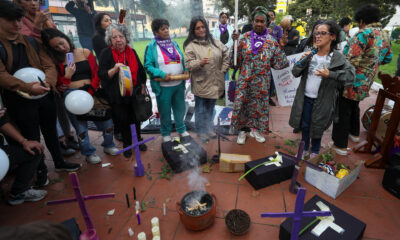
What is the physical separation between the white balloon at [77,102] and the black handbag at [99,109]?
1.28 feet

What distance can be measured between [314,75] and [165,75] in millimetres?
2288

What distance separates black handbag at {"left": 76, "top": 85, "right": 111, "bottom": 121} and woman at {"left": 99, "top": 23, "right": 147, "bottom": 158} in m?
0.10

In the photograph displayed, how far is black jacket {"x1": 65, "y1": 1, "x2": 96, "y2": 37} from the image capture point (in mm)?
5582

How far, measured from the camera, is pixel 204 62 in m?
3.48

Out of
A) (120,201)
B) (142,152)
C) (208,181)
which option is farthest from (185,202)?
(142,152)

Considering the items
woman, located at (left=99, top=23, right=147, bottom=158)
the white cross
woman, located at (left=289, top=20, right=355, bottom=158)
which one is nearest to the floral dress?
woman, located at (left=289, top=20, right=355, bottom=158)

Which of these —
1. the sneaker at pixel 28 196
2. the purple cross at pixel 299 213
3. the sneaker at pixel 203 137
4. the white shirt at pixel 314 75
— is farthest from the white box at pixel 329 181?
the sneaker at pixel 28 196

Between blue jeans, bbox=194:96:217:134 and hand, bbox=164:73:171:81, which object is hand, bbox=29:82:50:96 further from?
blue jeans, bbox=194:96:217:134

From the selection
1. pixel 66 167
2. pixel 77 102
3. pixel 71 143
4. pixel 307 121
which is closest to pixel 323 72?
pixel 307 121

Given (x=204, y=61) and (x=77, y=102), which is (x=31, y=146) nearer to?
(x=77, y=102)

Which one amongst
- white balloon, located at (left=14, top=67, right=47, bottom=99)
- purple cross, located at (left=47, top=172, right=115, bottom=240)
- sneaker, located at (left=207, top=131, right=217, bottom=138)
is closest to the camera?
purple cross, located at (left=47, top=172, right=115, bottom=240)

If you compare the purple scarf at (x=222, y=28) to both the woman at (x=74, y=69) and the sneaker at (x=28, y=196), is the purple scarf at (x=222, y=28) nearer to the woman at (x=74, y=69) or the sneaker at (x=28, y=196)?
the woman at (x=74, y=69)

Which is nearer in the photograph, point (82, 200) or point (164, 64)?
point (82, 200)

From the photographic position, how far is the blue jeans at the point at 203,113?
13.7 feet
